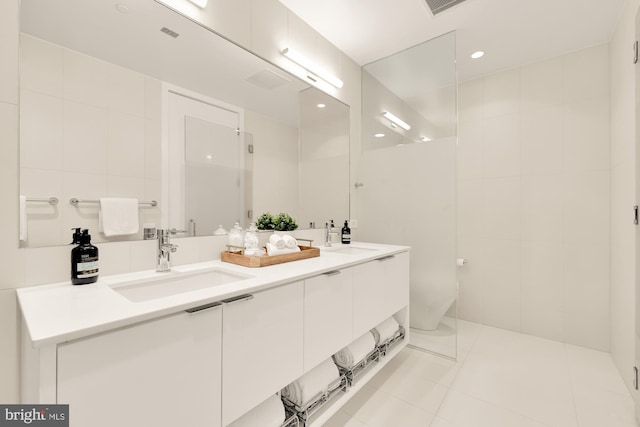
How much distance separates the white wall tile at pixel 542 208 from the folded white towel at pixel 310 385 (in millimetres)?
2254

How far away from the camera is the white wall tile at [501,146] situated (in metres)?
2.60

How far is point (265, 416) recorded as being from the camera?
1.10m

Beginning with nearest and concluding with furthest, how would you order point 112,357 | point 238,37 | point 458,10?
point 112,357 < point 238,37 < point 458,10

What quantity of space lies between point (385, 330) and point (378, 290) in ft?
1.17

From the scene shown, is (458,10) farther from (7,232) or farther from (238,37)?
(7,232)

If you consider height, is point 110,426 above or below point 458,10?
below

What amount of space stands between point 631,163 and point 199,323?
245cm

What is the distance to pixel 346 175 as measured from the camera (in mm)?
2428

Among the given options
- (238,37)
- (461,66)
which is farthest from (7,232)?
(461,66)

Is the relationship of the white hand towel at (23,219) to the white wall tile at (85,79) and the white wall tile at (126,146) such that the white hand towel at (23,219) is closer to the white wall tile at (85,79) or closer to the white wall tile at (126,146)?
the white wall tile at (126,146)

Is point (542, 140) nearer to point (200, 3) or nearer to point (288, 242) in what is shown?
point (288, 242)

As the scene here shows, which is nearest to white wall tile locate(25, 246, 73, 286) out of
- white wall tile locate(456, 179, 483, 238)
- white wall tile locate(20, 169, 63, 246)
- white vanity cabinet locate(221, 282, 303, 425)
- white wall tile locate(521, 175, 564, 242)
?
white wall tile locate(20, 169, 63, 246)

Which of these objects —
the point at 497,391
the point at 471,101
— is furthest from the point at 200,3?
the point at 497,391

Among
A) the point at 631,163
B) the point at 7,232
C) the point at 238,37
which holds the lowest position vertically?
the point at 7,232
